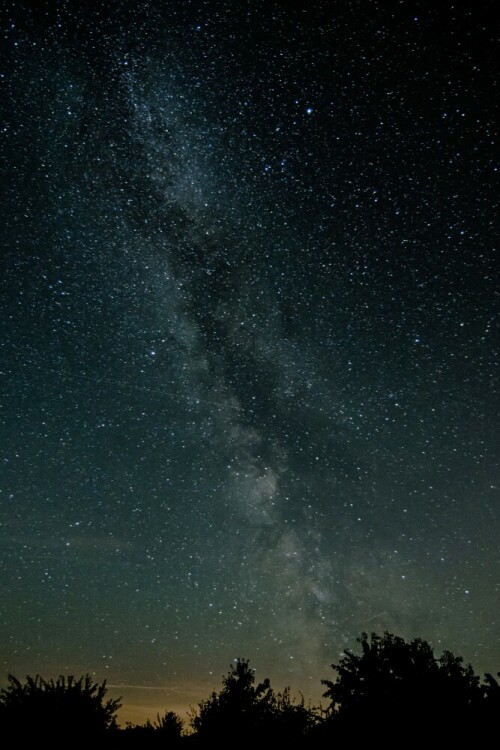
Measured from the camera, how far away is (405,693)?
Result: 11477 millimetres

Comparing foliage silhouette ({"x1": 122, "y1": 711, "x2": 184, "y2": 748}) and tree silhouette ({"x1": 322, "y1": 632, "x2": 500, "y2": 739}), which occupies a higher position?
tree silhouette ({"x1": 322, "y1": 632, "x2": 500, "y2": 739})

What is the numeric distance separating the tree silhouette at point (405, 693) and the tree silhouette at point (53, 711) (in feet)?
21.3

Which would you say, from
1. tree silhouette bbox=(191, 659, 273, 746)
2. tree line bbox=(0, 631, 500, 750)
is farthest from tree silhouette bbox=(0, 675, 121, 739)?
tree silhouette bbox=(191, 659, 273, 746)

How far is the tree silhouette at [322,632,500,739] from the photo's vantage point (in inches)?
408

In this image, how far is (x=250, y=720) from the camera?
1488cm

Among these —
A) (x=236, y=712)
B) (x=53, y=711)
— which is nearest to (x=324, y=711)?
(x=236, y=712)

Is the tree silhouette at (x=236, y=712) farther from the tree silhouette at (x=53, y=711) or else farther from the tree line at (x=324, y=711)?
the tree silhouette at (x=53, y=711)

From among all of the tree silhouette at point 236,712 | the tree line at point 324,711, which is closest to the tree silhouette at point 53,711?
the tree line at point 324,711

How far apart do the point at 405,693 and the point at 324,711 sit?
3683mm

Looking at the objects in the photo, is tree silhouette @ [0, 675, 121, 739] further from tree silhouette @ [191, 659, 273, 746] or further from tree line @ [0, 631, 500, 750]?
tree silhouette @ [191, 659, 273, 746]

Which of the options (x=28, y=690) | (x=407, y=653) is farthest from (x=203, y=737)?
(x=28, y=690)

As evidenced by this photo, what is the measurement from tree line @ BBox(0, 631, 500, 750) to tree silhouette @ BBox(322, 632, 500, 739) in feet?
0.08

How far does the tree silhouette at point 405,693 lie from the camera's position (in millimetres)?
10352

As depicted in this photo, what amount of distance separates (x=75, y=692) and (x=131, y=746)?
9.08 meters
